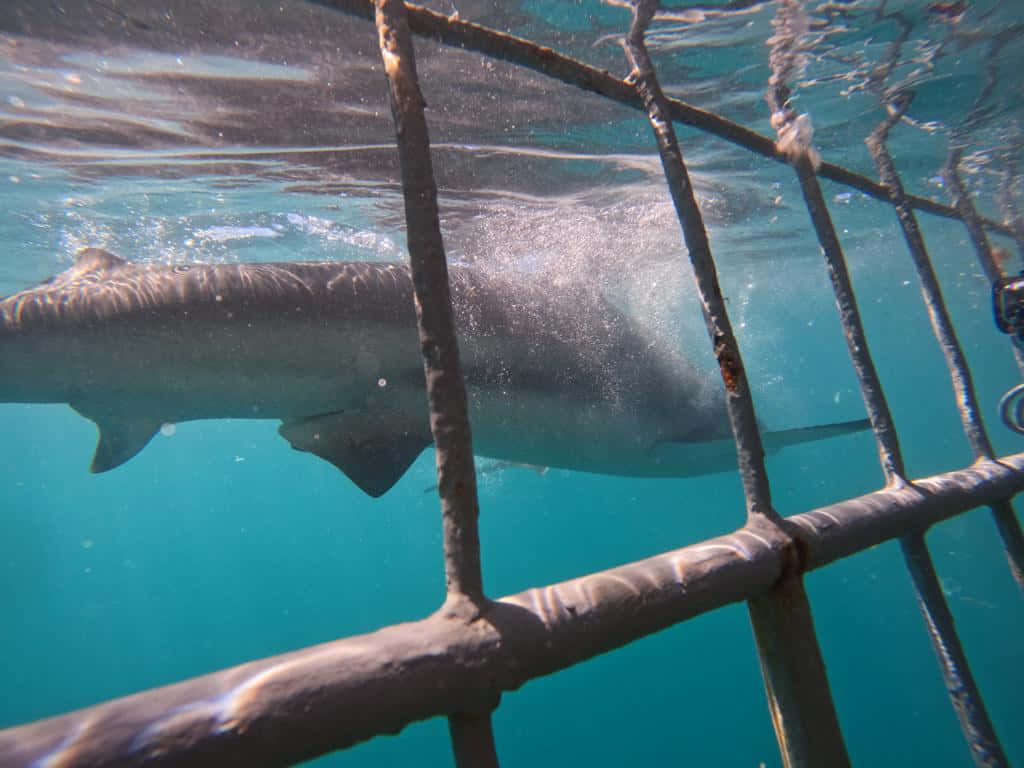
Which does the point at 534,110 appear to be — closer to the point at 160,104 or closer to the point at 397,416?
the point at 160,104

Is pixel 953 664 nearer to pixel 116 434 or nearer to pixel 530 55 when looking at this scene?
pixel 530 55

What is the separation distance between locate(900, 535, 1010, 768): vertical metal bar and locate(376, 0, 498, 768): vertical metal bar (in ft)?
6.74

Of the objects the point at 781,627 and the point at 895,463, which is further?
the point at 895,463

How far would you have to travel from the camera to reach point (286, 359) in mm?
3162

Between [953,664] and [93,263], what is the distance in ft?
15.4

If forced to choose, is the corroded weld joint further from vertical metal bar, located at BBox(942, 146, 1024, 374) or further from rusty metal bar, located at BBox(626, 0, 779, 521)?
vertical metal bar, located at BBox(942, 146, 1024, 374)

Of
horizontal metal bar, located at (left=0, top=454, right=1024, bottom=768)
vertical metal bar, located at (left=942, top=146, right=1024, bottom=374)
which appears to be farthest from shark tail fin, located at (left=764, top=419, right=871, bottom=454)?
horizontal metal bar, located at (left=0, top=454, right=1024, bottom=768)

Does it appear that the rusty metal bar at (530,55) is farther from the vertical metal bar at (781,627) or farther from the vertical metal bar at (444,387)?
the vertical metal bar at (781,627)

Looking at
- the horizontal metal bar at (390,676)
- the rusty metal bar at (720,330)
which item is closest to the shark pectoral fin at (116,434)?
the horizontal metal bar at (390,676)

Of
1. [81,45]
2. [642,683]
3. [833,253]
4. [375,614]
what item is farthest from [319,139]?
[375,614]

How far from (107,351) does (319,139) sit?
6039mm

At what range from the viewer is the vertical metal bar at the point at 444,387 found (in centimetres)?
127

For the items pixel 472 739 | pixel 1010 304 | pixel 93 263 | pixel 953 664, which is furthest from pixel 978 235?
pixel 93 263

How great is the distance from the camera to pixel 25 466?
349ft
